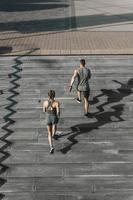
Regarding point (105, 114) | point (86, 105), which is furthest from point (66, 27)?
point (86, 105)

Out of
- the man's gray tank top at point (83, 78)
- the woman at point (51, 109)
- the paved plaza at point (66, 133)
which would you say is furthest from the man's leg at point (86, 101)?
the woman at point (51, 109)

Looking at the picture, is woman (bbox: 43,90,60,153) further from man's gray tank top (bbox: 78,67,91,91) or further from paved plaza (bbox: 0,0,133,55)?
paved plaza (bbox: 0,0,133,55)

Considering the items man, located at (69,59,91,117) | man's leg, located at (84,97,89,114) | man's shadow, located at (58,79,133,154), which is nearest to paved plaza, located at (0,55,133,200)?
man's shadow, located at (58,79,133,154)

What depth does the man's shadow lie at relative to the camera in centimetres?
1451

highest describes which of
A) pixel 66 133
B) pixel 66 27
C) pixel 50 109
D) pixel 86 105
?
pixel 66 27

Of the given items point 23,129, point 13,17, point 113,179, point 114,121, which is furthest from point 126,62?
point 13,17

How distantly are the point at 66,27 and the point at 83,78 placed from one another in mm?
10641

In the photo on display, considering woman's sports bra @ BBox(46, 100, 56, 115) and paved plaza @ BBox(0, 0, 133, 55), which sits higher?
paved plaza @ BBox(0, 0, 133, 55)

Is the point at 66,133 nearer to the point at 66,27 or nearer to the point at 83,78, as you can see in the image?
the point at 83,78

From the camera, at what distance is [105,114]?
51.6ft

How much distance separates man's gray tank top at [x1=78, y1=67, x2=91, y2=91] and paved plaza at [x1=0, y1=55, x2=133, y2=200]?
1.12 m

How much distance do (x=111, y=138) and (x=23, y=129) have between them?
2.79 m

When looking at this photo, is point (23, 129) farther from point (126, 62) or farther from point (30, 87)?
point (126, 62)

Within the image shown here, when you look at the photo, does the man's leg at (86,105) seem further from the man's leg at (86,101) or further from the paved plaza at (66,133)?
the paved plaza at (66,133)
